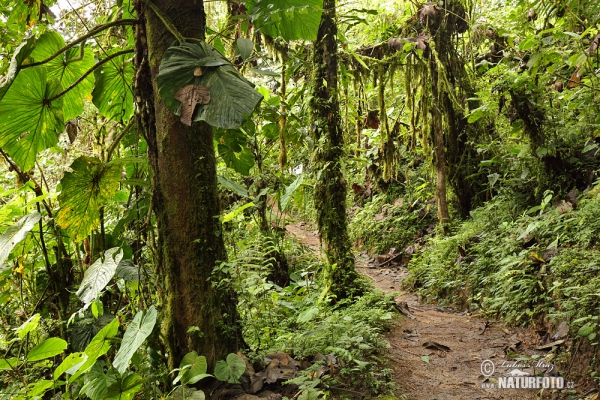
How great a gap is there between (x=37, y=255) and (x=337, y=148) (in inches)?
112

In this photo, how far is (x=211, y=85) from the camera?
184 cm

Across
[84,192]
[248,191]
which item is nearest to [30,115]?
[84,192]

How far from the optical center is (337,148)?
4.37 m

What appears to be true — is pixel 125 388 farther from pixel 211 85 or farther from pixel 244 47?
pixel 244 47

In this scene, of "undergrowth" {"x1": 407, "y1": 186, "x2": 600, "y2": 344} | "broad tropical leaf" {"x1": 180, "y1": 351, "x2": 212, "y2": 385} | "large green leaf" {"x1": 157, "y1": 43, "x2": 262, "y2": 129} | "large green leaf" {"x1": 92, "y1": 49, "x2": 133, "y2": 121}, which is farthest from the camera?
"undergrowth" {"x1": 407, "y1": 186, "x2": 600, "y2": 344}

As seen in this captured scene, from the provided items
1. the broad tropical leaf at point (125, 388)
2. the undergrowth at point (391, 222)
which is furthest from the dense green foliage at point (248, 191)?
the undergrowth at point (391, 222)

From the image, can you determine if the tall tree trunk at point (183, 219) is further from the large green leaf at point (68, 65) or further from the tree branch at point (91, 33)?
the large green leaf at point (68, 65)

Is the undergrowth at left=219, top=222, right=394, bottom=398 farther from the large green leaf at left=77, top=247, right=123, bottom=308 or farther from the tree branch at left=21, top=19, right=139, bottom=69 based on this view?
the tree branch at left=21, top=19, right=139, bottom=69

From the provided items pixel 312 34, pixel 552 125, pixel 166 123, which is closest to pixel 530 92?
pixel 552 125

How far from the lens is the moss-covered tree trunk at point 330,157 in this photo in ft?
14.3

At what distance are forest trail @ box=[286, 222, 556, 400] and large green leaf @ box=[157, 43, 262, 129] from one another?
1976mm

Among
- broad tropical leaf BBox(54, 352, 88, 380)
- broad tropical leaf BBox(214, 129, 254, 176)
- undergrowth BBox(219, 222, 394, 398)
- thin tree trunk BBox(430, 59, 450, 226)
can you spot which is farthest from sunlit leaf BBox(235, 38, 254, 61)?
thin tree trunk BBox(430, 59, 450, 226)

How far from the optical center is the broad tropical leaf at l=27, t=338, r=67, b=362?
7.51 ft

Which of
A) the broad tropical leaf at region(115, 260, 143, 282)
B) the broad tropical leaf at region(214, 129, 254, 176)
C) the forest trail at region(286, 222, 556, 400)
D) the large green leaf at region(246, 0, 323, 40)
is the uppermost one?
the large green leaf at region(246, 0, 323, 40)
